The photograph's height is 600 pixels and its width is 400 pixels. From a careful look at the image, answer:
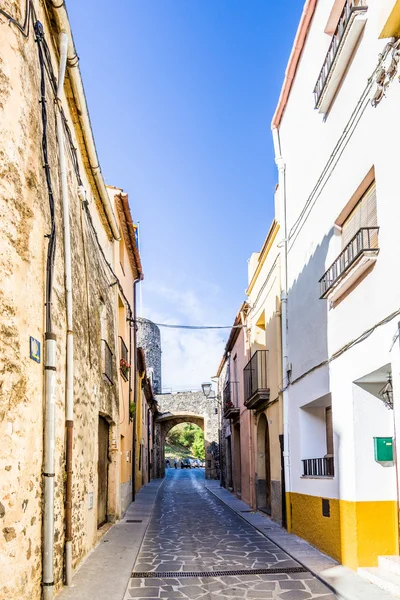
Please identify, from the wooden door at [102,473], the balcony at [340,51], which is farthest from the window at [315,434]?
the balcony at [340,51]

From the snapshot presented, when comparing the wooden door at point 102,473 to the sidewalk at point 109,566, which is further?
the wooden door at point 102,473

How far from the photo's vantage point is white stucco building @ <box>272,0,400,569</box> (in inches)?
250

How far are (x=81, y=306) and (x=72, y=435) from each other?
207cm

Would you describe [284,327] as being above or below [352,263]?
below

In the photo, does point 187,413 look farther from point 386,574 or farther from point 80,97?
point 386,574

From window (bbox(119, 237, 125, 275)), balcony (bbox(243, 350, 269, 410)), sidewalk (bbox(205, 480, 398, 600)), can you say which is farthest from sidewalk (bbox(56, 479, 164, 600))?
window (bbox(119, 237, 125, 275))

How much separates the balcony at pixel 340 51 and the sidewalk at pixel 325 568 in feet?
20.0

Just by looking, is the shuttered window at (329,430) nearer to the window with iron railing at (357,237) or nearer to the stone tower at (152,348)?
the window with iron railing at (357,237)

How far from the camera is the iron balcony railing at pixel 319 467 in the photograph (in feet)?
29.3

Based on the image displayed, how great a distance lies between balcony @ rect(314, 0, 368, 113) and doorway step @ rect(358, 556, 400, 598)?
5.87 m

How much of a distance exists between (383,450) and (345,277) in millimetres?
2062

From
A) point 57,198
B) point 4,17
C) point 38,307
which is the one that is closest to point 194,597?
point 38,307

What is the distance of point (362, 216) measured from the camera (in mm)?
7402

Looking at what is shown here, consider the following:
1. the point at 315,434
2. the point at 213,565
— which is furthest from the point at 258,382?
the point at 213,565
